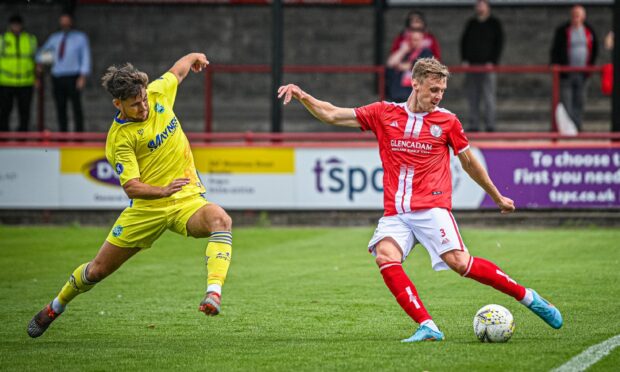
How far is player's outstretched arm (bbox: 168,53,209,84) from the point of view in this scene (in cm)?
850

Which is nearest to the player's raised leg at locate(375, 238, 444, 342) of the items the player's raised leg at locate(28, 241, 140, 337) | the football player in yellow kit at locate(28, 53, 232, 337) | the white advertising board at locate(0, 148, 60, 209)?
the football player in yellow kit at locate(28, 53, 232, 337)

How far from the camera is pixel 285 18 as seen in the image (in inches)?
925

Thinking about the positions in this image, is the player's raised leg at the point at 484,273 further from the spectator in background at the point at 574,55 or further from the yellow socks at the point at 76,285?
the spectator in background at the point at 574,55

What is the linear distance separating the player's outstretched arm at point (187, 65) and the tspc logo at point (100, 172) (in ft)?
26.7

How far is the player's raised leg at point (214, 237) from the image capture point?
7.64 metres

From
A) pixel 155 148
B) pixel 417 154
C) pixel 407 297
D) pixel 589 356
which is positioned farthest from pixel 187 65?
pixel 589 356

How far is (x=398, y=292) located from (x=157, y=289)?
13.0 ft

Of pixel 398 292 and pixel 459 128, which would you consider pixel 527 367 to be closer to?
pixel 398 292

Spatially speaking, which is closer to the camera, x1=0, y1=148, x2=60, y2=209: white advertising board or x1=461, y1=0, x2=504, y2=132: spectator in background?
x1=0, y1=148, x2=60, y2=209: white advertising board

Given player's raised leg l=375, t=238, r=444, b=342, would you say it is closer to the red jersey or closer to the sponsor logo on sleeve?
the red jersey

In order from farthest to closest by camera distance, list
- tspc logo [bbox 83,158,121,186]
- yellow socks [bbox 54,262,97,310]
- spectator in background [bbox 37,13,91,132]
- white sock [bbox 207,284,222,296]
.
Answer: spectator in background [bbox 37,13,91,132], tspc logo [bbox 83,158,121,186], yellow socks [bbox 54,262,97,310], white sock [bbox 207,284,222,296]

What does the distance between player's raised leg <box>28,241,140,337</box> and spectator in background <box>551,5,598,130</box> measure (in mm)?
11043

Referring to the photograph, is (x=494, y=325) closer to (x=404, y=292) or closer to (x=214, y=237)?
(x=404, y=292)

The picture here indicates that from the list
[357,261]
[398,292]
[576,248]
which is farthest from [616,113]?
[398,292]
